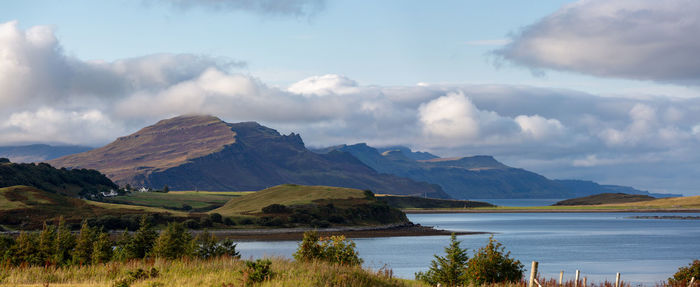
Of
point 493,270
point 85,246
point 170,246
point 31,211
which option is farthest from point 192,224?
point 493,270

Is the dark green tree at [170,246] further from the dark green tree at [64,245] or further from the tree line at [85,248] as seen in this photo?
the dark green tree at [64,245]

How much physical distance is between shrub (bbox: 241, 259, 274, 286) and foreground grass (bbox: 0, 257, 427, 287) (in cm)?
26

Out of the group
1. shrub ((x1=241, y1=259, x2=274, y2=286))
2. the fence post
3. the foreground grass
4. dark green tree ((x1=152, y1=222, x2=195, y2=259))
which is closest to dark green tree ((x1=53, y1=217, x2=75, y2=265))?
dark green tree ((x1=152, y1=222, x2=195, y2=259))

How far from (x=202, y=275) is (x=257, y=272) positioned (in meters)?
3.49

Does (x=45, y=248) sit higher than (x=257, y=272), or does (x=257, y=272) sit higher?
(x=257, y=272)

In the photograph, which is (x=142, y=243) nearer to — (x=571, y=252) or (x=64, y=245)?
(x=64, y=245)

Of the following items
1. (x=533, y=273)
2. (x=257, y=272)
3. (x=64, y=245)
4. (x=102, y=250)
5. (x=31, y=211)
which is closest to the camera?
(x=257, y=272)

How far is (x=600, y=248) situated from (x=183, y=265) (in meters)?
129

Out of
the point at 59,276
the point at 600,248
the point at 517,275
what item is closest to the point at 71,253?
the point at 59,276

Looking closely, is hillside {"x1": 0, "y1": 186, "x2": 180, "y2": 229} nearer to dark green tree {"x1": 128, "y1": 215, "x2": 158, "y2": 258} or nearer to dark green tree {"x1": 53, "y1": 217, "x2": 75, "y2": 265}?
dark green tree {"x1": 53, "y1": 217, "x2": 75, "y2": 265}

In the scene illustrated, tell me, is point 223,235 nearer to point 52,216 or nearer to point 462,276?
point 52,216

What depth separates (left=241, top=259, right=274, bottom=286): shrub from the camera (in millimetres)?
34656

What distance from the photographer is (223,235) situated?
618 ft

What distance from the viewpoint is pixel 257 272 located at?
1369 inches
